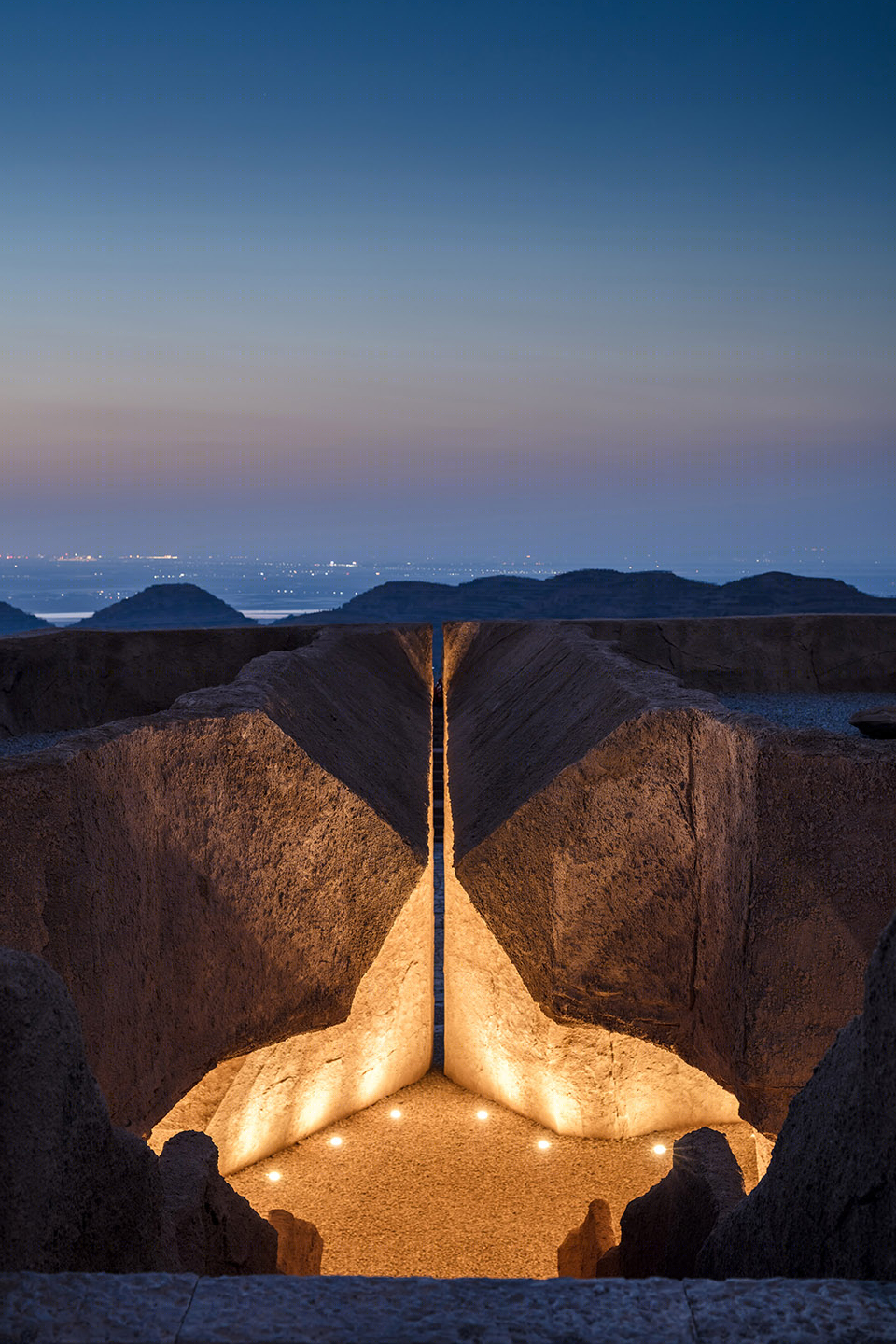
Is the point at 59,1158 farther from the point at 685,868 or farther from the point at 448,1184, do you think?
the point at 448,1184

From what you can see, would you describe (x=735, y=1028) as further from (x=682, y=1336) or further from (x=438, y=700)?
(x=438, y=700)

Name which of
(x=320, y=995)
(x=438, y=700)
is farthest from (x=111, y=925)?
(x=438, y=700)

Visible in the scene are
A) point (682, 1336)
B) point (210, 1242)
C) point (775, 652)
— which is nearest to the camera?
point (682, 1336)

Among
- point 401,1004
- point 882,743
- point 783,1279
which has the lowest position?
point 401,1004

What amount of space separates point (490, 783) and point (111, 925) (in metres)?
3.44

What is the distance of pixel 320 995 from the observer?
5055 millimetres

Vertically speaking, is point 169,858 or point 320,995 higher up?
point 169,858

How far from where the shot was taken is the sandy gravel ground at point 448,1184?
6461 millimetres

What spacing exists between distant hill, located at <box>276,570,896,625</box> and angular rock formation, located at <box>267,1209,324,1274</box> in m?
9.84

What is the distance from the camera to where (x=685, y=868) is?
195 inches

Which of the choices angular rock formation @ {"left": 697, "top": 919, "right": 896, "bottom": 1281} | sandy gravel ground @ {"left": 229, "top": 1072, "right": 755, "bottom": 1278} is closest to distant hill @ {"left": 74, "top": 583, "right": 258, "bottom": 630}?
sandy gravel ground @ {"left": 229, "top": 1072, "right": 755, "bottom": 1278}

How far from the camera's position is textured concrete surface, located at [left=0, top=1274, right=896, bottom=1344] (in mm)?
1581

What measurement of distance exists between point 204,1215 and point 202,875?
1.39 m

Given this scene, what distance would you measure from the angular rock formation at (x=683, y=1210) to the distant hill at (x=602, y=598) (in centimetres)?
1078
